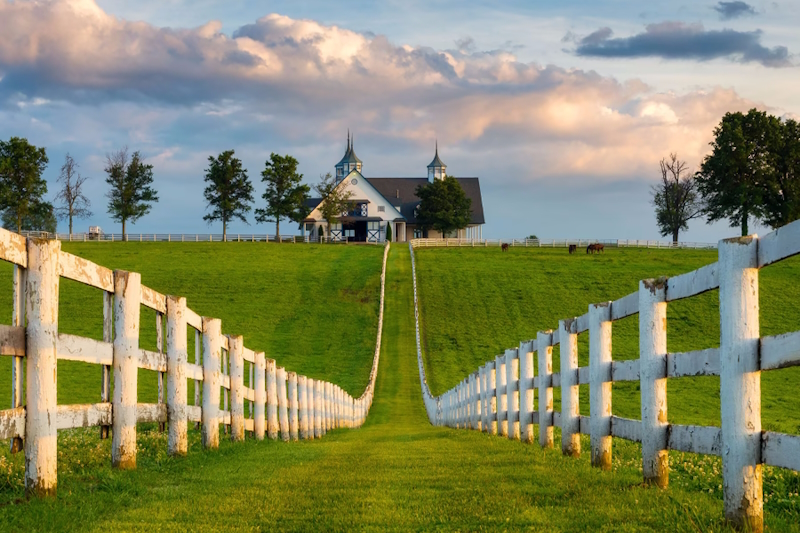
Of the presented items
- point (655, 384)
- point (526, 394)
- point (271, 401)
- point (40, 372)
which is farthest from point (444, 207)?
point (40, 372)

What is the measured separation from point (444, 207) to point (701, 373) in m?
114

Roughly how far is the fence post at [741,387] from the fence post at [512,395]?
8.51m

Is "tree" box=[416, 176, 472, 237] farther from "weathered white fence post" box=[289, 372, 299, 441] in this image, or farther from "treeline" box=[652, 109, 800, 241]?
"weathered white fence post" box=[289, 372, 299, 441]

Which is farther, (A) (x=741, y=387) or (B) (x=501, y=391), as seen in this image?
(B) (x=501, y=391)

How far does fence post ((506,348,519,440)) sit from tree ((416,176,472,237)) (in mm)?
103829

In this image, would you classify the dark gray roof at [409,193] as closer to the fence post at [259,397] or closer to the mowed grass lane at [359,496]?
the fence post at [259,397]

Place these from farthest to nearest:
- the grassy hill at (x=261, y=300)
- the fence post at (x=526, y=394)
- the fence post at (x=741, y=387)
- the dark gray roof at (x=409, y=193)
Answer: the dark gray roof at (x=409, y=193) < the grassy hill at (x=261, y=300) < the fence post at (x=526, y=394) < the fence post at (x=741, y=387)

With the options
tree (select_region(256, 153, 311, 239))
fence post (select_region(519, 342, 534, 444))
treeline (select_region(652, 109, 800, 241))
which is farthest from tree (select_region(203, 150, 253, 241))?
fence post (select_region(519, 342, 534, 444))

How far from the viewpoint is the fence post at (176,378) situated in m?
10.1

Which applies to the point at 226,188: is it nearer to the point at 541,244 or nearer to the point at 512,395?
the point at 541,244

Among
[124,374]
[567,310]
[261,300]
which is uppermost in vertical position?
[261,300]

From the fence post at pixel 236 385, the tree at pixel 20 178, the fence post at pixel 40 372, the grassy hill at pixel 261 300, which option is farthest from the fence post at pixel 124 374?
the tree at pixel 20 178

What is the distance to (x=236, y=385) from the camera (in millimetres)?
12867

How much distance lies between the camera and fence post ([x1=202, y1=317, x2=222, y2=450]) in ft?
37.4
